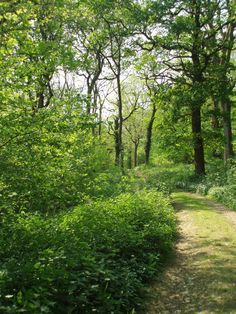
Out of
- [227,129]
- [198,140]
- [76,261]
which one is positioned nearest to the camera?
[76,261]

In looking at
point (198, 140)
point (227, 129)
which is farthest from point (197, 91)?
point (198, 140)

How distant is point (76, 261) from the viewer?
562cm

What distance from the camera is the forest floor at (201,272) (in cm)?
657

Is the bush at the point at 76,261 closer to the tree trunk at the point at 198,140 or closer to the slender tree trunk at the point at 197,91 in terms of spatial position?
the slender tree trunk at the point at 197,91

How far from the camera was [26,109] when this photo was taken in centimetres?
745

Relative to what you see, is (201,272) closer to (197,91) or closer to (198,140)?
(197,91)

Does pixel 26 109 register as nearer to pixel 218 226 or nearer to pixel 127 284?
pixel 127 284

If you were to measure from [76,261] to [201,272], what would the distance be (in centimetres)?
379

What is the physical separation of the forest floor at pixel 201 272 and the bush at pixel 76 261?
1.70 ft

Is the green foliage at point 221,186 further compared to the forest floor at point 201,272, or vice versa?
the green foliage at point 221,186

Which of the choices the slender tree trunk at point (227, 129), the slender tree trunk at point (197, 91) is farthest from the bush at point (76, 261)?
the slender tree trunk at point (227, 129)

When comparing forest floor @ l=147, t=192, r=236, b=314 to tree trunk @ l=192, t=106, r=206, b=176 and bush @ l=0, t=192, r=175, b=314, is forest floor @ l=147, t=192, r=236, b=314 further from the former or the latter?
tree trunk @ l=192, t=106, r=206, b=176

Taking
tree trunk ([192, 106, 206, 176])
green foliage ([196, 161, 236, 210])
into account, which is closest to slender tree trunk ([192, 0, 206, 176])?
tree trunk ([192, 106, 206, 176])

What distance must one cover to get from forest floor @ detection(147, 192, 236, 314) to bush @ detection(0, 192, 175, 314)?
517 millimetres
